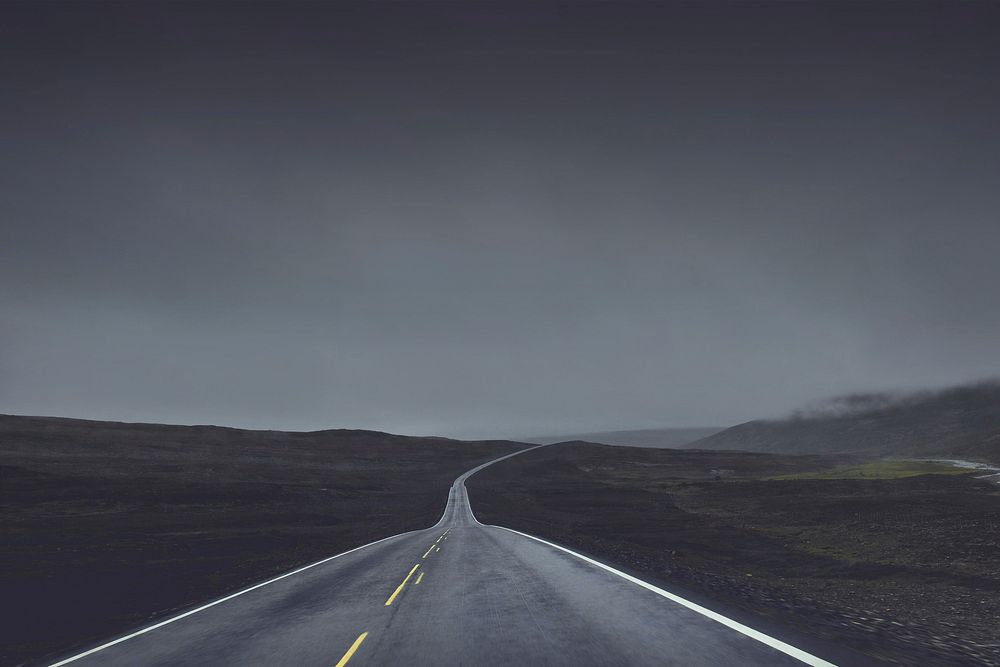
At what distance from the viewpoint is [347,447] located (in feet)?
424

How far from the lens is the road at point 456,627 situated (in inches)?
286

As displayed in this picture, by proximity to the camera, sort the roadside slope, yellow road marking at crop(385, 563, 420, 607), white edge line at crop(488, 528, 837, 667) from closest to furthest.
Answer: white edge line at crop(488, 528, 837, 667), the roadside slope, yellow road marking at crop(385, 563, 420, 607)

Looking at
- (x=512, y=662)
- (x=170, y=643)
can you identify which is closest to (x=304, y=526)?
(x=170, y=643)

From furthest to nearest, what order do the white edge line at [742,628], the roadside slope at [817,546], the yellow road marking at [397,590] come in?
the yellow road marking at [397,590] < the roadside slope at [817,546] < the white edge line at [742,628]

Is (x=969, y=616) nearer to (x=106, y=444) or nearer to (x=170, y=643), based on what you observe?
(x=170, y=643)

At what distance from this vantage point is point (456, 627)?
891 cm

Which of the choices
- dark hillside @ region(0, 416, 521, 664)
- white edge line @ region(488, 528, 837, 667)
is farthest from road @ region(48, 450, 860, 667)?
dark hillside @ region(0, 416, 521, 664)

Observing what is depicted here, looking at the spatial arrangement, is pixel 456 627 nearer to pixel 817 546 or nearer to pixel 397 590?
pixel 397 590

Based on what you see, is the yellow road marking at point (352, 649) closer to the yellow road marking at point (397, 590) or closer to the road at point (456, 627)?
the road at point (456, 627)

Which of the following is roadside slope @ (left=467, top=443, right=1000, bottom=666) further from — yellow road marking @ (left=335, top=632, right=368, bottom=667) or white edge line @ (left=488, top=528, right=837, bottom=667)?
yellow road marking @ (left=335, top=632, right=368, bottom=667)

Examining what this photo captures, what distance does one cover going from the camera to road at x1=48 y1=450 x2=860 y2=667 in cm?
725

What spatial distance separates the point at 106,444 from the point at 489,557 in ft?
351

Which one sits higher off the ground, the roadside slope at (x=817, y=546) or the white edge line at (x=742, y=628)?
the white edge line at (x=742, y=628)

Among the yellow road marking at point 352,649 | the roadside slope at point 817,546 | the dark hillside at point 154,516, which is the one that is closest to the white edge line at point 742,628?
the roadside slope at point 817,546
